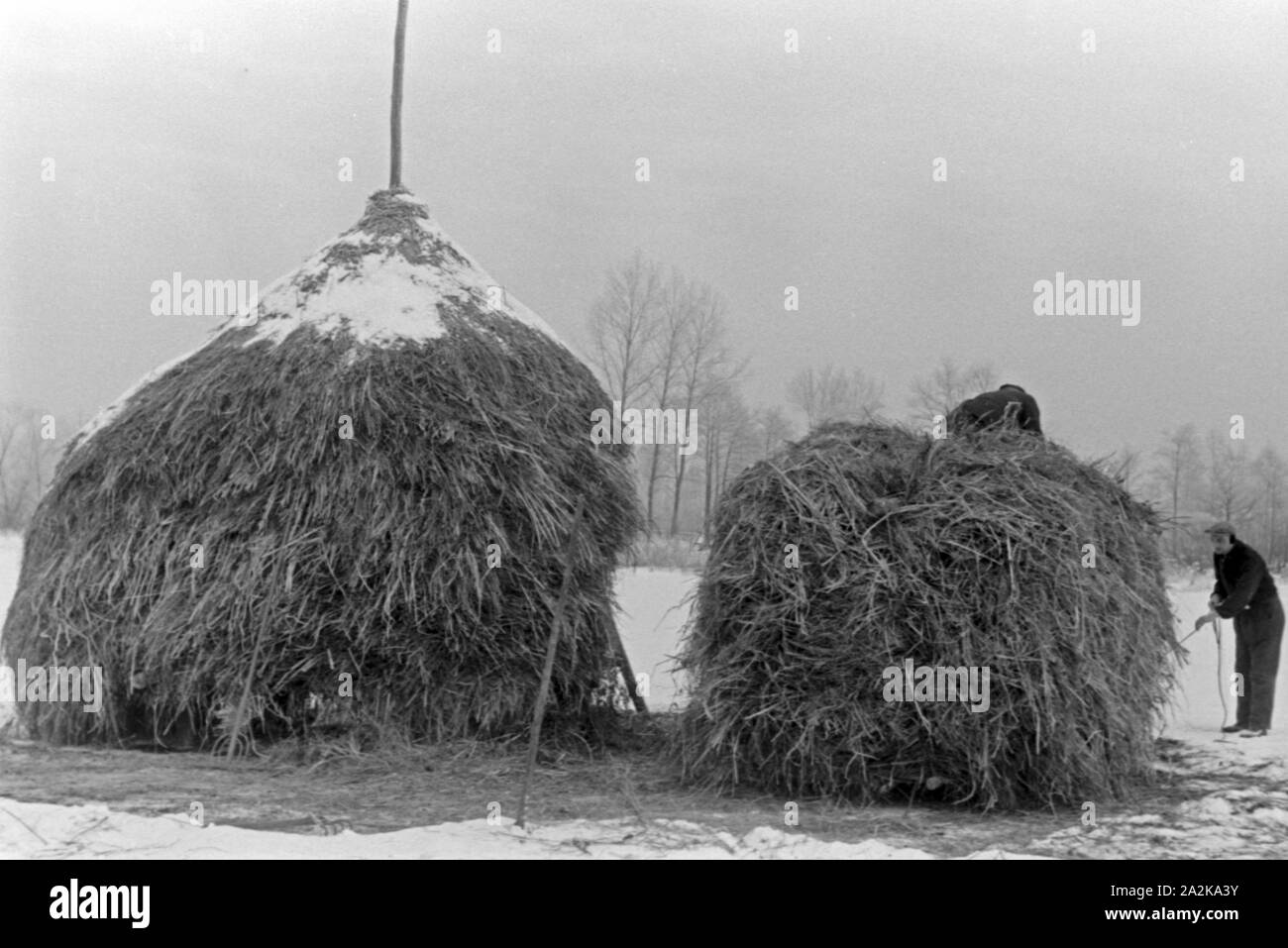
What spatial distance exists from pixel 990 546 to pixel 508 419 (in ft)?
11.4

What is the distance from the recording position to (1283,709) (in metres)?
12.6

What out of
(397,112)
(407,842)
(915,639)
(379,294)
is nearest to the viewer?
(407,842)

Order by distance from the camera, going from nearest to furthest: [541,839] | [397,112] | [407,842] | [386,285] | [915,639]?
[407,842]
[541,839]
[915,639]
[386,285]
[397,112]

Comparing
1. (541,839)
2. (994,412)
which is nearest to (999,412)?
(994,412)

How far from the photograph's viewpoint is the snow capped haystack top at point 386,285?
9.81 meters

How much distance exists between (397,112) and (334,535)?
4.35 metres

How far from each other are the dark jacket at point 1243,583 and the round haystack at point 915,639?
2.50 metres

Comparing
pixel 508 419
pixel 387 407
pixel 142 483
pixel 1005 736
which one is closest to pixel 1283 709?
pixel 1005 736

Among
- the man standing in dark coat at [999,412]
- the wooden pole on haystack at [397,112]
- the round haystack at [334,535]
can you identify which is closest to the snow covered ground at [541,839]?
the round haystack at [334,535]

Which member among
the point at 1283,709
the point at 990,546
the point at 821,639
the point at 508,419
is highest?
the point at 508,419

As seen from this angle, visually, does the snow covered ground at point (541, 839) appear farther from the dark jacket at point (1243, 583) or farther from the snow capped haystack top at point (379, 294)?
Answer: the snow capped haystack top at point (379, 294)

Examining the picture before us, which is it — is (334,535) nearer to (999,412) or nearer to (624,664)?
(624,664)

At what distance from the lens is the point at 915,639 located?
7.51 meters

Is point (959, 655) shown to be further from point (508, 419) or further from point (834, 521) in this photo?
point (508, 419)
